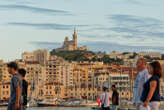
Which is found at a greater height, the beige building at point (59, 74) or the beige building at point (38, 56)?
the beige building at point (38, 56)

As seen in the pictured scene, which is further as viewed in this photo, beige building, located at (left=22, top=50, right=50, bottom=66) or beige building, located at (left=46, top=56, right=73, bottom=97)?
beige building, located at (left=22, top=50, right=50, bottom=66)

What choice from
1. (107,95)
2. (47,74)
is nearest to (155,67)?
(107,95)

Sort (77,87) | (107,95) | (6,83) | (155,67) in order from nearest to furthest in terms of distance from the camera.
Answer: (155,67)
(107,95)
(6,83)
(77,87)

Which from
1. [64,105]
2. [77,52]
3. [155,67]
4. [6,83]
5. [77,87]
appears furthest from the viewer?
[77,52]

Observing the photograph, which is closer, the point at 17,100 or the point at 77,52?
the point at 17,100

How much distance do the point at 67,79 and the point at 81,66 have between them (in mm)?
17505

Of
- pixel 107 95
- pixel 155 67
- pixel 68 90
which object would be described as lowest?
pixel 68 90

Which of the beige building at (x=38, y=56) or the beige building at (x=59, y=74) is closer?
the beige building at (x=59, y=74)

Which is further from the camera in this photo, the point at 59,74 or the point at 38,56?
the point at 38,56

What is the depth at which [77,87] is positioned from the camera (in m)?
120

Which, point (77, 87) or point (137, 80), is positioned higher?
point (137, 80)

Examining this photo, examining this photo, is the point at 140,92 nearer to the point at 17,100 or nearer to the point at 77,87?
the point at 17,100

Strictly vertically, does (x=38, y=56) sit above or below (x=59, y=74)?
above

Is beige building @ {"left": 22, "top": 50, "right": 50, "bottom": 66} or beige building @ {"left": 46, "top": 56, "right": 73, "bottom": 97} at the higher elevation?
beige building @ {"left": 22, "top": 50, "right": 50, "bottom": 66}
